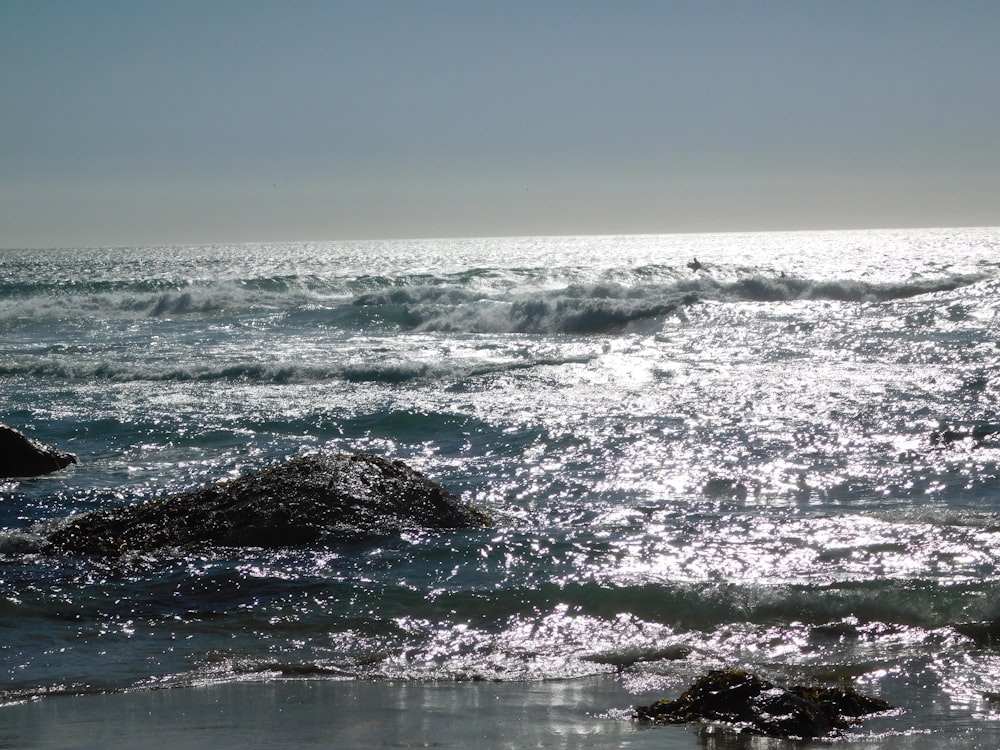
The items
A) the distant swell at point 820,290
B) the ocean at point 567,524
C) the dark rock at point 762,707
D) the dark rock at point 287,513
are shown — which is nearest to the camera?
the dark rock at point 762,707

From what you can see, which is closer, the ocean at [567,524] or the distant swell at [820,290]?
the ocean at [567,524]

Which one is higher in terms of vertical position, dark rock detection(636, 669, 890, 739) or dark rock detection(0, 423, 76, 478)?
dark rock detection(636, 669, 890, 739)

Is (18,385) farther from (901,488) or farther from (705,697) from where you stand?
(705,697)

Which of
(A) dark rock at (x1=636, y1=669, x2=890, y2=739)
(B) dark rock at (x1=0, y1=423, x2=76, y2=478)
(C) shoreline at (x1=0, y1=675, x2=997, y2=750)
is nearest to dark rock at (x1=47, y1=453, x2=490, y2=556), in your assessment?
(C) shoreline at (x1=0, y1=675, x2=997, y2=750)

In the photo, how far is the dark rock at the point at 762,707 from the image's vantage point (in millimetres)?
4305

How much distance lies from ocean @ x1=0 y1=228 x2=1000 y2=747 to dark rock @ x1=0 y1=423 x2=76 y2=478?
0.27 meters

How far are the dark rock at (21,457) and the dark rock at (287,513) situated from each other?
2777 mm

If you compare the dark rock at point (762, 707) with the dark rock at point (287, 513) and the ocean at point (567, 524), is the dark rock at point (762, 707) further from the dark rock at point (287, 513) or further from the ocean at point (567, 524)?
the dark rock at point (287, 513)

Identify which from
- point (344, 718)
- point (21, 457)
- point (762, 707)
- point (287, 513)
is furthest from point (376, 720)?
point (21, 457)

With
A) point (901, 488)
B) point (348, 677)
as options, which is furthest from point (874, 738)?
point (901, 488)

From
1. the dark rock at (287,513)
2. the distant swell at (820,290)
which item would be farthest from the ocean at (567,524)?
the distant swell at (820,290)

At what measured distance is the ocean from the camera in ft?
18.0

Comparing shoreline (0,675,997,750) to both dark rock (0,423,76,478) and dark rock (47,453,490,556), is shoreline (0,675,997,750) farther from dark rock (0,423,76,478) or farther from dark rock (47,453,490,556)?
dark rock (0,423,76,478)

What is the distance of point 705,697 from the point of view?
455 cm
